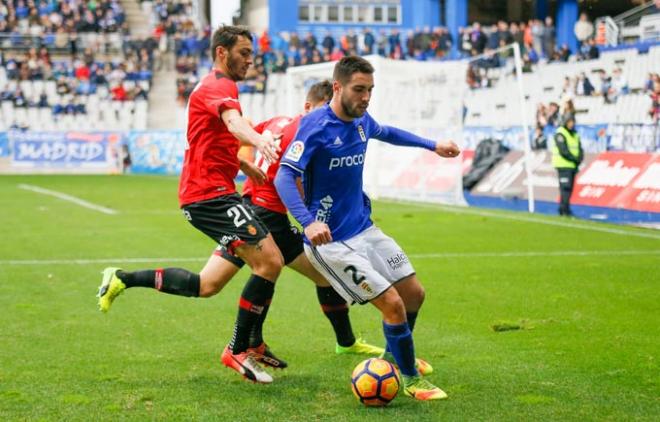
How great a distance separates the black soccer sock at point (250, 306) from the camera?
6.39 meters

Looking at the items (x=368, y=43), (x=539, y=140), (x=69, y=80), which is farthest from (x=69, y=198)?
(x=368, y=43)

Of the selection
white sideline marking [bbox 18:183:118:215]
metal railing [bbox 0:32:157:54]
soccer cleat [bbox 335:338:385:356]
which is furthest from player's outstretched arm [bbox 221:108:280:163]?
metal railing [bbox 0:32:157:54]

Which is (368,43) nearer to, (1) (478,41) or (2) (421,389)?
(1) (478,41)

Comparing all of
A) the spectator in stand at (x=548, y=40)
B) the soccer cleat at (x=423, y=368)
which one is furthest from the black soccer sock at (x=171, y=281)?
the spectator in stand at (x=548, y=40)

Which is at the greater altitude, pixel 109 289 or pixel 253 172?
pixel 253 172

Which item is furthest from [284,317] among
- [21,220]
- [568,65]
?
[568,65]

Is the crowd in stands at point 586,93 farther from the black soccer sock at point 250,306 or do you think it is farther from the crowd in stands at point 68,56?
the crowd in stands at point 68,56

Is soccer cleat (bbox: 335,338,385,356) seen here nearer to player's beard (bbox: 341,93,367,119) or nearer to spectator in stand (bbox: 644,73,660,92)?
player's beard (bbox: 341,93,367,119)

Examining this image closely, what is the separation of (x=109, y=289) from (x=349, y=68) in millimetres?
2265

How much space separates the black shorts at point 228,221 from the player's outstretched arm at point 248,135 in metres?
0.63

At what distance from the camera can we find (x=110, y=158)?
4072 cm

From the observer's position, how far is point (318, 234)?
5469 mm

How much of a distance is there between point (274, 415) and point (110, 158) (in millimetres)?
36523

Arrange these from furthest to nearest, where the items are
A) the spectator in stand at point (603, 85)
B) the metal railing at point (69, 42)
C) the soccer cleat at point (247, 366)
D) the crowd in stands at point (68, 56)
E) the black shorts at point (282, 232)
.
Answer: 1. the metal railing at point (69, 42)
2. the crowd in stands at point (68, 56)
3. the spectator in stand at point (603, 85)
4. the black shorts at point (282, 232)
5. the soccer cleat at point (247, 366)
